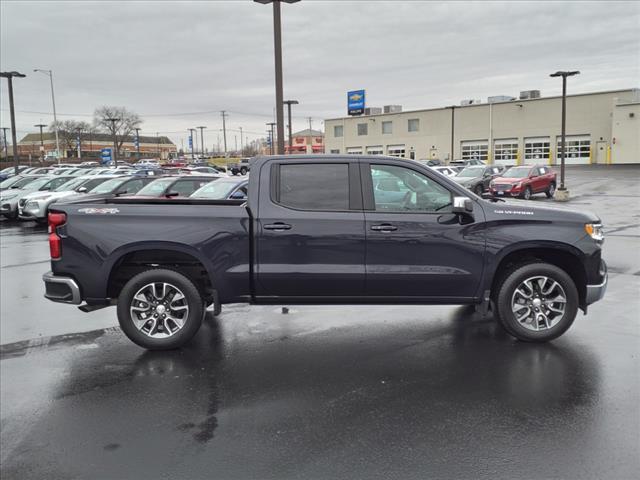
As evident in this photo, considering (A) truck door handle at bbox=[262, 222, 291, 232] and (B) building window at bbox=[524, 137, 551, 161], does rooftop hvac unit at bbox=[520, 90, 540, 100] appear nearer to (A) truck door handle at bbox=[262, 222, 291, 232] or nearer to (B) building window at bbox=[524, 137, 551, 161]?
(B) building window at bbox=[524, 137, 551, 161]

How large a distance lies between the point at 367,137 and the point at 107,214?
A: 252 feet

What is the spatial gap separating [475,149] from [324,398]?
6903 cm

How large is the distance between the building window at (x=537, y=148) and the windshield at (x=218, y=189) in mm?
58179

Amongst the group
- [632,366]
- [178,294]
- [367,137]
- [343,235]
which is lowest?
[632,366]

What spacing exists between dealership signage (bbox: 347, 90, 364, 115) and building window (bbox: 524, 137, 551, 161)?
67.4 feet

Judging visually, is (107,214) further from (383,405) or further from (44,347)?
(383,405)

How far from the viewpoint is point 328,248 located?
18.3ft

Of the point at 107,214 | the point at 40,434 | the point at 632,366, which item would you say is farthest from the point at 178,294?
the point at 632,366

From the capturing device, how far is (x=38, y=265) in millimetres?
11023

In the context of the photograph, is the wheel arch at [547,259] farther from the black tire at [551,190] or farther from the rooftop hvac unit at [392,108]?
the rooftop hvac unit at [392,108]

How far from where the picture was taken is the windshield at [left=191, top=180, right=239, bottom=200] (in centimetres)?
1252

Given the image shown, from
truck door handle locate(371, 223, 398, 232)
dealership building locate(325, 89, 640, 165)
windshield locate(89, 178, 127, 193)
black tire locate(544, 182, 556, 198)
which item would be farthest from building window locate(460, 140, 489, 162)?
truck door handle locate(371, 223, 398, 232)

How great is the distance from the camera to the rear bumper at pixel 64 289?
557 cm

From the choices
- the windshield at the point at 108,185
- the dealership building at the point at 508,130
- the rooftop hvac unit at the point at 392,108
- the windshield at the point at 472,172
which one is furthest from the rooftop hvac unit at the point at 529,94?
the windshield at the point at 108,185
